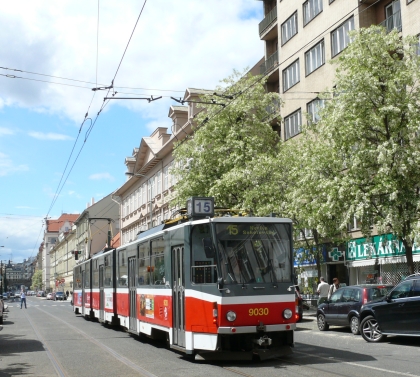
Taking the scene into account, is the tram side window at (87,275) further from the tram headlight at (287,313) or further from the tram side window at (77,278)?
the tram headlight at (287,313)

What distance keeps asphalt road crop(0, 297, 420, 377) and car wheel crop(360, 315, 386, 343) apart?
0.29 metres

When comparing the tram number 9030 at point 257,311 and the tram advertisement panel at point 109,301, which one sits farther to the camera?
the tram advertisement panel at point 109,301

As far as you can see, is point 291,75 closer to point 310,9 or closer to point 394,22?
point 310,9

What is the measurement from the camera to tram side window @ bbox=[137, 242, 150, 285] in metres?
16.8

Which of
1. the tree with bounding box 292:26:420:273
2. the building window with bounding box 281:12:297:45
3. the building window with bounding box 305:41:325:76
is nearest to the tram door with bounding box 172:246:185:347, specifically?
the tree with bounding box 292:26:420:273

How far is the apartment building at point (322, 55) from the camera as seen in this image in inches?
1160

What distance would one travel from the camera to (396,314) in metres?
15.9

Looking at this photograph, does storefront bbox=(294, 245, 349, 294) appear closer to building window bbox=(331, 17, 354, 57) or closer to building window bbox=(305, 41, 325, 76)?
building window bbox=(305, 41, 325, 76)

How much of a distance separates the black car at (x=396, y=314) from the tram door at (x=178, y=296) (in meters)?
5.51

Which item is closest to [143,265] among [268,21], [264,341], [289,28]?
[264,341]

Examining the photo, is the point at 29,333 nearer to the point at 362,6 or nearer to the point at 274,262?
the point at 274,262

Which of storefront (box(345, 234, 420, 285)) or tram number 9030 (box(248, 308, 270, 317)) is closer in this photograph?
tram number 9030 (box(248, 308, 270, 317))

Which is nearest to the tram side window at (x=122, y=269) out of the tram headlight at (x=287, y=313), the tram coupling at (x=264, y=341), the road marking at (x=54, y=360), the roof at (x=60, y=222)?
the road marking at (x=54, y=360)

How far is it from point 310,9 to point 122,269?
22.1 metres
